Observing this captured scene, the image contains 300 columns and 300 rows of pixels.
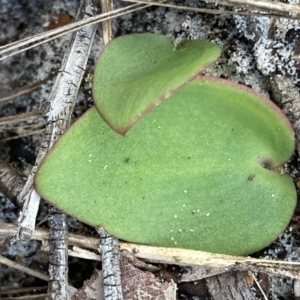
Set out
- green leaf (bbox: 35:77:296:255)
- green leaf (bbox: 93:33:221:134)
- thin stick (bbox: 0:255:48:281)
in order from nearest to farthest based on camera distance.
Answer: green leaf (bbox: 93:33:221:134) → green leaf (bbox: 35:77:296:255) → thin stick (bbox: 0:255:48:281)

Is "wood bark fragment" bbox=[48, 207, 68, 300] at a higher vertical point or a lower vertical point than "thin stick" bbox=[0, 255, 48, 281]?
higher

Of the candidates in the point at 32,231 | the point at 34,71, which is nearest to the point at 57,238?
the point at 32,231

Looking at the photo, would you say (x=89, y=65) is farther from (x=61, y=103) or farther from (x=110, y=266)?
(x=110, y=266)

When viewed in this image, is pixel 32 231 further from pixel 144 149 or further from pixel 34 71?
pixel 34 71

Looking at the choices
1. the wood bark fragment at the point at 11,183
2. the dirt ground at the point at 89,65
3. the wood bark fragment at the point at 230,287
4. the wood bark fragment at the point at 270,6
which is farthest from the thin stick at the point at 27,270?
the wood bark fragment at the point at 270,6

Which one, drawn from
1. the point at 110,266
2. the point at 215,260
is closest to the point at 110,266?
the point at 110,266

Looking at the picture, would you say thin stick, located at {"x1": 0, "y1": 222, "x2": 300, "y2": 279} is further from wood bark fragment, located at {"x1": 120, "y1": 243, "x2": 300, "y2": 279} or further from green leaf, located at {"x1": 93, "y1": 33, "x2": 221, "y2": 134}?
green leaf, located at {"x1": 93, "y1": 33, "x2": 221, "y2": 134}

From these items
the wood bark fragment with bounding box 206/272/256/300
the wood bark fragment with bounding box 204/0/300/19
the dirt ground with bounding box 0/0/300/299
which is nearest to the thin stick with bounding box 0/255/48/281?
the dirt ground with bounding box 0/0/300/299

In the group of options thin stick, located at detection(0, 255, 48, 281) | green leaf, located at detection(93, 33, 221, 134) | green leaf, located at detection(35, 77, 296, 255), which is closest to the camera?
green leaf, located at detection(93, 33, 221, 134)
